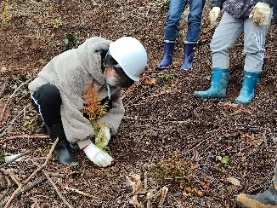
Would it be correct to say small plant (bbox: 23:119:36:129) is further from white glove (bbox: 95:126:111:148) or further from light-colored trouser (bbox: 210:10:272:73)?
light-colored trouser (bbox: 210:10:272:73)

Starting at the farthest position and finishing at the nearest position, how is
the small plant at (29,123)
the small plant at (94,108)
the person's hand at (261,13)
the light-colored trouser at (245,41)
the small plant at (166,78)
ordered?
the small plant at (166,78)
the light-colored trouser at (245,41)
the small plant at (29,123)
the person's hand at (261,13)
the small plant at (94,108)

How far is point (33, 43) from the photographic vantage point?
6883 mm

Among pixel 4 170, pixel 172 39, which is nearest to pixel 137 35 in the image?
pixel 172 39

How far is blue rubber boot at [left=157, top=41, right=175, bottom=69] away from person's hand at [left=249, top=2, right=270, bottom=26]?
158 centimetres

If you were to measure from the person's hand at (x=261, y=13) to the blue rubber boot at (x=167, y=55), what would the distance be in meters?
1.58

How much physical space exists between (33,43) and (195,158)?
163 inches

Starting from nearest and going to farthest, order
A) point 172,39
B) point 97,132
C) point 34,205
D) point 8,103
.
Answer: point 34,205
point 97,132
point 8,103
point 172,39

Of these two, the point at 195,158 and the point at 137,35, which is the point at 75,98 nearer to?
the point at 195,158

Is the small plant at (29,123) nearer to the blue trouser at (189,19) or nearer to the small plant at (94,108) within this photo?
the small plant at (94,108)

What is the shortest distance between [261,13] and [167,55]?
1.73 meters

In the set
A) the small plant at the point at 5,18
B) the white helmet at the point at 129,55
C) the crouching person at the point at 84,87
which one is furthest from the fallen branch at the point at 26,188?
the small plant at the point at 5,18

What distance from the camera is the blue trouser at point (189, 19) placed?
215 inches

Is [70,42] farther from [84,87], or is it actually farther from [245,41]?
[84,87]

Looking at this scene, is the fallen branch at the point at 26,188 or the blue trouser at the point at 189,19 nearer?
the fallen branch at the point at 26,188
